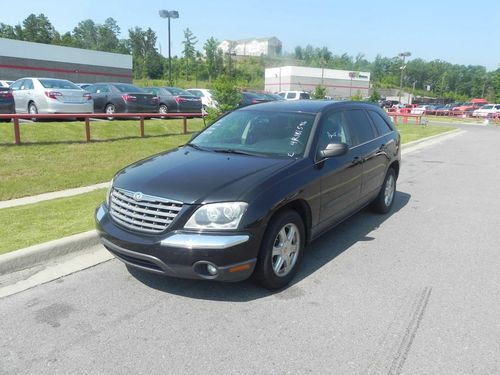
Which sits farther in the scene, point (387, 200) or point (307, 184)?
point (387, 200)

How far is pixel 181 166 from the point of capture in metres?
4.08

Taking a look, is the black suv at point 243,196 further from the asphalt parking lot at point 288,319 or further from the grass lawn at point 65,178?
the grass lawn at point 65,178

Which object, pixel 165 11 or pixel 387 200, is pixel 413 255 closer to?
pixel 387 200

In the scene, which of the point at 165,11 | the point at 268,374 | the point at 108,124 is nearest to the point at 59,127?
Answer: the point at 108,124

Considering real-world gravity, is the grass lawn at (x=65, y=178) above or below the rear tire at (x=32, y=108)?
below

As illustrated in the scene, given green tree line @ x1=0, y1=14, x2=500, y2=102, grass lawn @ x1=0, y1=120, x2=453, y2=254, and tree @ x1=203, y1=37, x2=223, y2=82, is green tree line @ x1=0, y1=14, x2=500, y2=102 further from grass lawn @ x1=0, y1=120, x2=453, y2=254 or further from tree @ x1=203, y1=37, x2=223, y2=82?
grass lawn @ x1=0, y1=120, x2=453, y2=254

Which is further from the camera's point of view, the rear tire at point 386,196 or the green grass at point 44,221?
the rear tire at point 386,196

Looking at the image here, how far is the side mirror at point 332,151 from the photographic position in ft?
14.1

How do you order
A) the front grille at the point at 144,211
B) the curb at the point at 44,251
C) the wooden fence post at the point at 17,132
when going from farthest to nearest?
the wooden fence post at the point at 17,132 → the curb at the point at 44,251 → the front grille at the point at 144,211

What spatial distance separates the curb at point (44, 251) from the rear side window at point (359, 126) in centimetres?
333

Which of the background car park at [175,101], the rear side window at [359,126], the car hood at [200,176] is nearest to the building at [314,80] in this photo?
the background car park at [175,101]

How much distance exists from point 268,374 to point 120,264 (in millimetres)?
2269

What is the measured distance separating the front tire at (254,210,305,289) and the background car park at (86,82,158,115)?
1279 cm

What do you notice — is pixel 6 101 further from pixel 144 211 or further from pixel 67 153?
pixel 144 211
